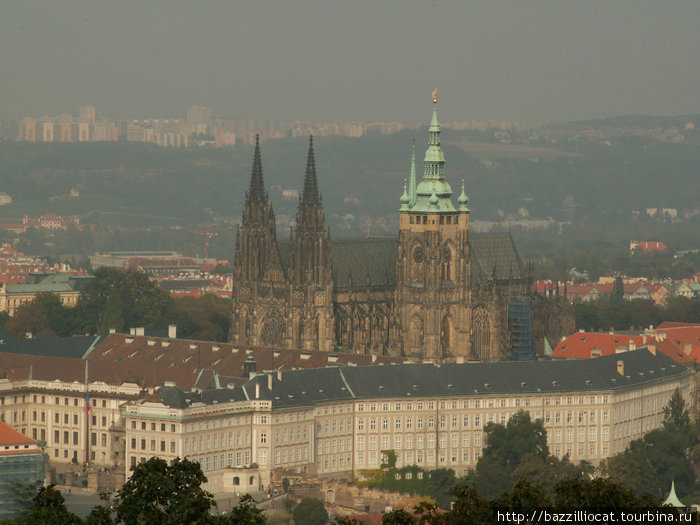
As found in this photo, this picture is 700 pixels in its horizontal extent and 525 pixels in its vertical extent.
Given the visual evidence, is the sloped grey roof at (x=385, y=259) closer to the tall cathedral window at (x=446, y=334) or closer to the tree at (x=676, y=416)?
the tall cathedral window at (x=446, y=334)

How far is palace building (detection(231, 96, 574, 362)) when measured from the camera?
159750 mm

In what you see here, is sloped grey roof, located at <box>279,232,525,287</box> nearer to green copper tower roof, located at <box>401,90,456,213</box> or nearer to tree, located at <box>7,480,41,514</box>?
green copper tower roof, located at <box>401,90,456,213</box>

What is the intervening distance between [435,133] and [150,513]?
10147 cm

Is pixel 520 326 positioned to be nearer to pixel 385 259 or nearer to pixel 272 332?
pixel 385 259

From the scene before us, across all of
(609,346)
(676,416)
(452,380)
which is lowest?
(676,416)

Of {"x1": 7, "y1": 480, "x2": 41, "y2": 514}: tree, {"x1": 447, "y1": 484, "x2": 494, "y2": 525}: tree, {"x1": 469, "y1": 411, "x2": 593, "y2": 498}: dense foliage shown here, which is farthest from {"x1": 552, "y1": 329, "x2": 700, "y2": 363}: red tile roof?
{"x1": 447, "y1": 484, "x2": 494, "y2": 525}: tree

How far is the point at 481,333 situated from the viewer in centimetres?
16538

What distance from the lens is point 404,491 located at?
419 ft

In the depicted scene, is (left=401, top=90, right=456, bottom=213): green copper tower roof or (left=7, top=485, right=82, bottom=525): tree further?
(left=401, top=90, right=456, bottom=213): green copper tower roof

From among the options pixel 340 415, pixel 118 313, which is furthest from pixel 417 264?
pixel 340 415

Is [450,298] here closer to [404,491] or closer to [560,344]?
[560,344]

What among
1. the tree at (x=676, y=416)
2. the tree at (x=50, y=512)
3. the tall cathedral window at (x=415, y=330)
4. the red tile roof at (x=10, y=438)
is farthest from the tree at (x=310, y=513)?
the tree at (x=50, y=512)

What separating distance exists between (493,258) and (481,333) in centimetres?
708

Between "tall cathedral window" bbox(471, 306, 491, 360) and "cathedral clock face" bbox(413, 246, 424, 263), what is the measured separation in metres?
5.66
